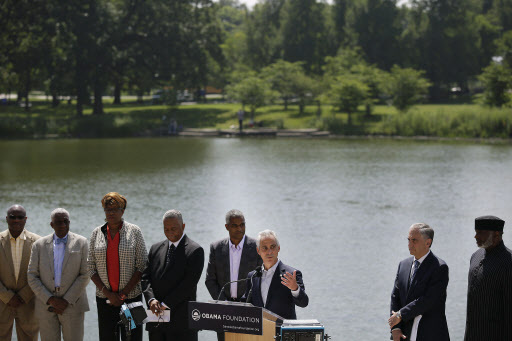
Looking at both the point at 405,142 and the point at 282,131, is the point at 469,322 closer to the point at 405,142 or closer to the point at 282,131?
the point at 405,142

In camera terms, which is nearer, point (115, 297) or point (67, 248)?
point (115, 297)

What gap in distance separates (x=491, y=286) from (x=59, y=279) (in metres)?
3.93

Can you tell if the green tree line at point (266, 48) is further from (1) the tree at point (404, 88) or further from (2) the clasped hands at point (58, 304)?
(2) the clasped hands at point (58, 304)

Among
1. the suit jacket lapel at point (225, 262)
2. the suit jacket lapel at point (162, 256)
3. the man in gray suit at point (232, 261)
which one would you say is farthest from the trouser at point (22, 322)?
the suit jacket lapel at point (225, 262)

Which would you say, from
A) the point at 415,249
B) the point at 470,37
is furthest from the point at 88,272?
the point at 470,37

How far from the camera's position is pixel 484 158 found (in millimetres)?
34188

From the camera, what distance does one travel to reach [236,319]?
16.6ft

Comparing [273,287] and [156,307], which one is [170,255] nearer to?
[156,307]

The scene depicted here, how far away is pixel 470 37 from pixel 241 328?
68275 millimetres

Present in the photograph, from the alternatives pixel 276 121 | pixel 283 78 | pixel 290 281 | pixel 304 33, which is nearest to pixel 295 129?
pixel 276 121

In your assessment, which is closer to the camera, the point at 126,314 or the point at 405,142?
the point at 126,314

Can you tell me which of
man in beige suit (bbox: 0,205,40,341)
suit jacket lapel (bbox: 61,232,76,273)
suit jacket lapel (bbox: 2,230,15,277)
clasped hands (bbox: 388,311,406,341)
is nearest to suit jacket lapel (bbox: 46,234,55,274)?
suit jacket lapel (bbox: 61,232,76,273)

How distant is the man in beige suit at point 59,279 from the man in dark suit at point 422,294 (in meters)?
2.99

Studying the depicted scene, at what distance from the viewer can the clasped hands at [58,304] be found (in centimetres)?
688
